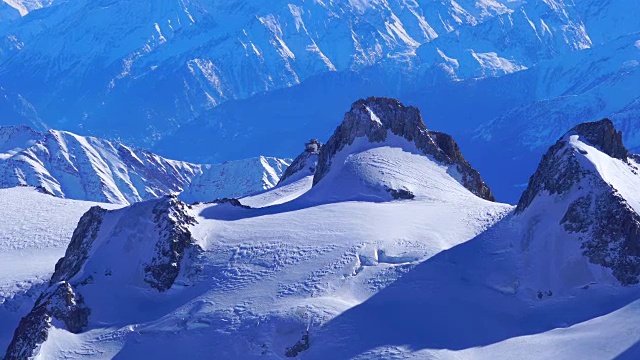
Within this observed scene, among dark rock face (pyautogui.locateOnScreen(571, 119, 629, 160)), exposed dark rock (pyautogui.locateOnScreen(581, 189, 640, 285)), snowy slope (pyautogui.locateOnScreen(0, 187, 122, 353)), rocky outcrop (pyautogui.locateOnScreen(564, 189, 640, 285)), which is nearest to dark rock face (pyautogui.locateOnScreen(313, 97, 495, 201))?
dark rock face (pyautogui.locateOnScreen(571, 119, 629, 160))

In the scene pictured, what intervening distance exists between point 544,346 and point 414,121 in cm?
3667

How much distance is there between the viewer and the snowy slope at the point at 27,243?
8081cm

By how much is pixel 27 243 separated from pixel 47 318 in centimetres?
2342

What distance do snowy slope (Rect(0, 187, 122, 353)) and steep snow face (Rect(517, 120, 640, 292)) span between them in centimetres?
3081

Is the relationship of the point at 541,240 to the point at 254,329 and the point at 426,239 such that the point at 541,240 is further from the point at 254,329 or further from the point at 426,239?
the point at 254,329

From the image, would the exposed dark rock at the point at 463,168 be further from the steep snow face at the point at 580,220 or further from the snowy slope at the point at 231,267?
the steep snow face at the point at 580,220

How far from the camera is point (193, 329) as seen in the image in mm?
69500

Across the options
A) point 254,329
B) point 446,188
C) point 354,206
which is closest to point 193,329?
point 254,329

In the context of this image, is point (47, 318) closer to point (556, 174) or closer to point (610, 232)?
point (556, 174)

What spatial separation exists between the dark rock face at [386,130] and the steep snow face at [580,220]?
18.5 metres

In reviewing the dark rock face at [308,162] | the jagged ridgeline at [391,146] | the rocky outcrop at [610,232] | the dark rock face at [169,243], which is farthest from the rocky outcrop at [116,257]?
the dark rock face at [308,162]

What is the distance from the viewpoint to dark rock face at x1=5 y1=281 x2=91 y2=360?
69000 mm

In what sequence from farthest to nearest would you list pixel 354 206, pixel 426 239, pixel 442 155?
pixel 442 155, pixel 354 206, pixel 426 239

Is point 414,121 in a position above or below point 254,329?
above
